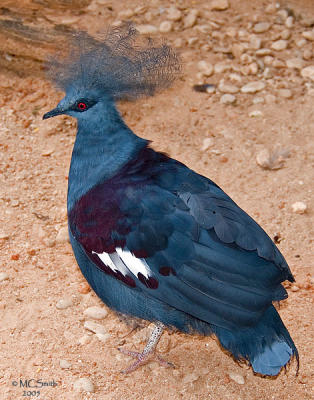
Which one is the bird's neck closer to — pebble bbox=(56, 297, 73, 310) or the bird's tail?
pebble bbox=(56, 297, 73, 310)

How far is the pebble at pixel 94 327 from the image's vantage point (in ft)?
10.4

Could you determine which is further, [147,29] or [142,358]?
[147,29]

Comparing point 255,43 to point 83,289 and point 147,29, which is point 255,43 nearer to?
point 147,29

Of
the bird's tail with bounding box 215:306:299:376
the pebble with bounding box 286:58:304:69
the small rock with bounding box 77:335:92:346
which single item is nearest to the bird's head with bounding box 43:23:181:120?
the small rock with bounding box 77:335:92:346

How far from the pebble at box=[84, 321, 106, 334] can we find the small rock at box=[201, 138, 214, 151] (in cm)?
168

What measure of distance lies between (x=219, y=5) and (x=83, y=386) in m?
3.66

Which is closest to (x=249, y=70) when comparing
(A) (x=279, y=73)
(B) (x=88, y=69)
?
(A) (x=279, y=73)

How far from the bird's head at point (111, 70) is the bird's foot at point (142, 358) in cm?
127

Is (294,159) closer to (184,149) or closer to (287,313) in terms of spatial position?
(184,149)

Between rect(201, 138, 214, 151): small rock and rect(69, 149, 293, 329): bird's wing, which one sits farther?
rect(201, 138, 214, 151): small rock

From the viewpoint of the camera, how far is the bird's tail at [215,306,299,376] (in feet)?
8.56

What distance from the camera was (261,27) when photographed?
5027mm

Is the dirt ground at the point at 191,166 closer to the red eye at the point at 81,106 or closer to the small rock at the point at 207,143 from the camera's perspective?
the small rock at the point at 207,143

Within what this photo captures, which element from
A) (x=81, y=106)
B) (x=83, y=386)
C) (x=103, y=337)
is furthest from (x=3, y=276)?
(x=81, y=106)
